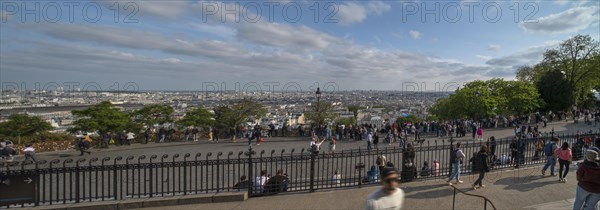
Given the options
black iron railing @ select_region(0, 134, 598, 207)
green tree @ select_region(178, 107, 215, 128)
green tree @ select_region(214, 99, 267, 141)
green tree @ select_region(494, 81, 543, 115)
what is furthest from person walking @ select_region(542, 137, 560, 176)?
green tree @ select_region(494, 81, 543, 115)

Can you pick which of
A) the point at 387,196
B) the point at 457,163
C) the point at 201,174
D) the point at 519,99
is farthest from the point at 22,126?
the point at 519,99

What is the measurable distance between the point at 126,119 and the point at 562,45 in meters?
47.0

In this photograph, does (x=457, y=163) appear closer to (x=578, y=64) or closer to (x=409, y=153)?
(x=409, y=153)

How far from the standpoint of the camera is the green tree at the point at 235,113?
2564 centimetres

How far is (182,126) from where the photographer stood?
23.7 m

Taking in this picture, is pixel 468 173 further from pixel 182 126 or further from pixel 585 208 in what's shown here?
pixel 182 126

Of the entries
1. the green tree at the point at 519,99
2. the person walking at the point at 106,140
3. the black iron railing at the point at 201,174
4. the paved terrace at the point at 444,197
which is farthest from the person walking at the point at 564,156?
the green tree at the point at 519,99

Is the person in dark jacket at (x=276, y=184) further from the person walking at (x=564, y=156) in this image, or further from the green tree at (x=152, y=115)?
the green tree at (x=152, y=115)

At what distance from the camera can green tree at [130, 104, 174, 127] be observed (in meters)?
23.1

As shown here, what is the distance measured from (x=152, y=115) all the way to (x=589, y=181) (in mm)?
24051

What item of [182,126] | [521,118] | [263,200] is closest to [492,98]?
[521,118]

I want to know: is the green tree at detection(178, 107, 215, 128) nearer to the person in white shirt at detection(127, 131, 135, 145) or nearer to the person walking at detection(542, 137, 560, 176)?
the person in white shirt at detection(127, 131, 135, 145)

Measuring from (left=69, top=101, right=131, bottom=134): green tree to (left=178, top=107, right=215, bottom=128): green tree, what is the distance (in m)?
3.97

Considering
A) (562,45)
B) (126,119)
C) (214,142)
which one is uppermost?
(562,45)
